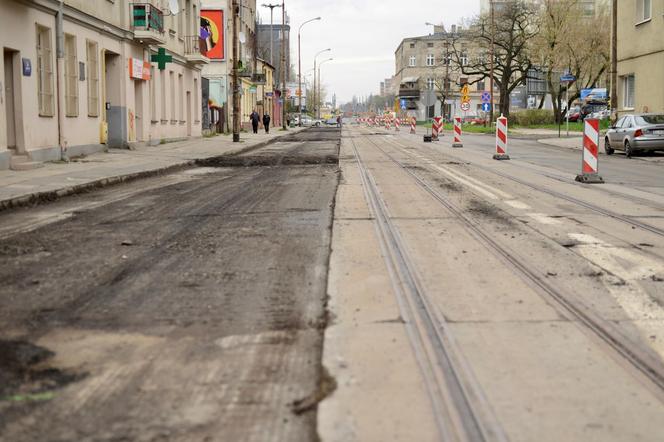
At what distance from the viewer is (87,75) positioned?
23922mm

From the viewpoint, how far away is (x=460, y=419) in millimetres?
3523

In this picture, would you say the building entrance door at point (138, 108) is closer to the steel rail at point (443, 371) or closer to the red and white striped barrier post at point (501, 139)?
the red and white striped barrier post at point (501, 139)

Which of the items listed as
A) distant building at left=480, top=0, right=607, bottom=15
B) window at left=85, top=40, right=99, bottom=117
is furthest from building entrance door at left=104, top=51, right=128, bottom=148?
distant building at left=480, top=0, right=607, bottom=15

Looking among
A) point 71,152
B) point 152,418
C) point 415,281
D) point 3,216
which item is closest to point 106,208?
point 3,216

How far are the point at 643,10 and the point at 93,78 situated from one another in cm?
2472

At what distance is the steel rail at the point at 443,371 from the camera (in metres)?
3.43

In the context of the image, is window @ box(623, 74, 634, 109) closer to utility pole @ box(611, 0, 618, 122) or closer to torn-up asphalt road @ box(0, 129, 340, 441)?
utility pole @ box(611, 0, 618, 122)

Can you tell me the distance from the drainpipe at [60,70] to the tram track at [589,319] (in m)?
14.7

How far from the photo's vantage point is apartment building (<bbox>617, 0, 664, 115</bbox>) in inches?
1321

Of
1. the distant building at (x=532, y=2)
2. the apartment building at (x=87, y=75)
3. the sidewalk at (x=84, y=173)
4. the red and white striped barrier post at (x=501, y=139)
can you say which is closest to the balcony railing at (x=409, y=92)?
the distant building at (x=532, y=2)

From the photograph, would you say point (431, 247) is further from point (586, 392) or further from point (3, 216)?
point (3, 216)

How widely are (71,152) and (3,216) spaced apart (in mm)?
11953

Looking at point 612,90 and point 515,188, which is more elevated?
point 612,90

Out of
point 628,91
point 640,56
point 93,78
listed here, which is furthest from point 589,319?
point 628,91
